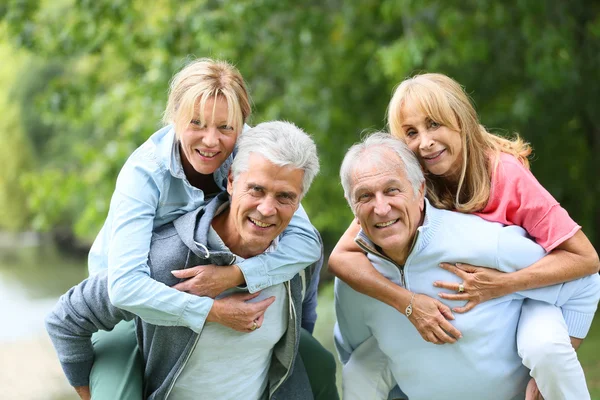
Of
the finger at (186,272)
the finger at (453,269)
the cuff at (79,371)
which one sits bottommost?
the cuff at (79,371)

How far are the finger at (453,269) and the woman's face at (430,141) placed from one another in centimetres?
39

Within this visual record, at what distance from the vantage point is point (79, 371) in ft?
9.45

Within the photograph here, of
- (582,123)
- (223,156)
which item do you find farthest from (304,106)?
(223,156)

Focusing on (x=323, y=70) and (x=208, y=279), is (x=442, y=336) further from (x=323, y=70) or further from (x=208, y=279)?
(x=323, y=70)

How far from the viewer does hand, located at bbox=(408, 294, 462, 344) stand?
2861mm

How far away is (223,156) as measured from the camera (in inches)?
115

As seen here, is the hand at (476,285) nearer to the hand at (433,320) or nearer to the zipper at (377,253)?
the hand at (433,320)

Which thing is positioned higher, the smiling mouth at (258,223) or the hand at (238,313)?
the smiling mouth at (258,223)

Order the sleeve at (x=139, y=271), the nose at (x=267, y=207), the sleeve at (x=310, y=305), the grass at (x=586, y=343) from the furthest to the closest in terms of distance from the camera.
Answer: the grass at (x=586, y=343)
the sleeve at (x=310, y=305)
the nose at (x=267, y=207)
the sleeve at (x=139, y=271)

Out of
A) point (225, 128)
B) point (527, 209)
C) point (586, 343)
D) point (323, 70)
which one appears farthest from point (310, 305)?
Result: point (323, 70)

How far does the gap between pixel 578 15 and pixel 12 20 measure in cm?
558

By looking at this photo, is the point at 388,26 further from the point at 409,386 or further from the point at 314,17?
the point at 409,386

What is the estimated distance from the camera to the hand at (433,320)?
9.39 ft

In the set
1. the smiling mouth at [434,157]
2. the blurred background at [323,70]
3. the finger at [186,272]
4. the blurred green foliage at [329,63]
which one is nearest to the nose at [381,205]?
the smiling mouth at [434,157]
